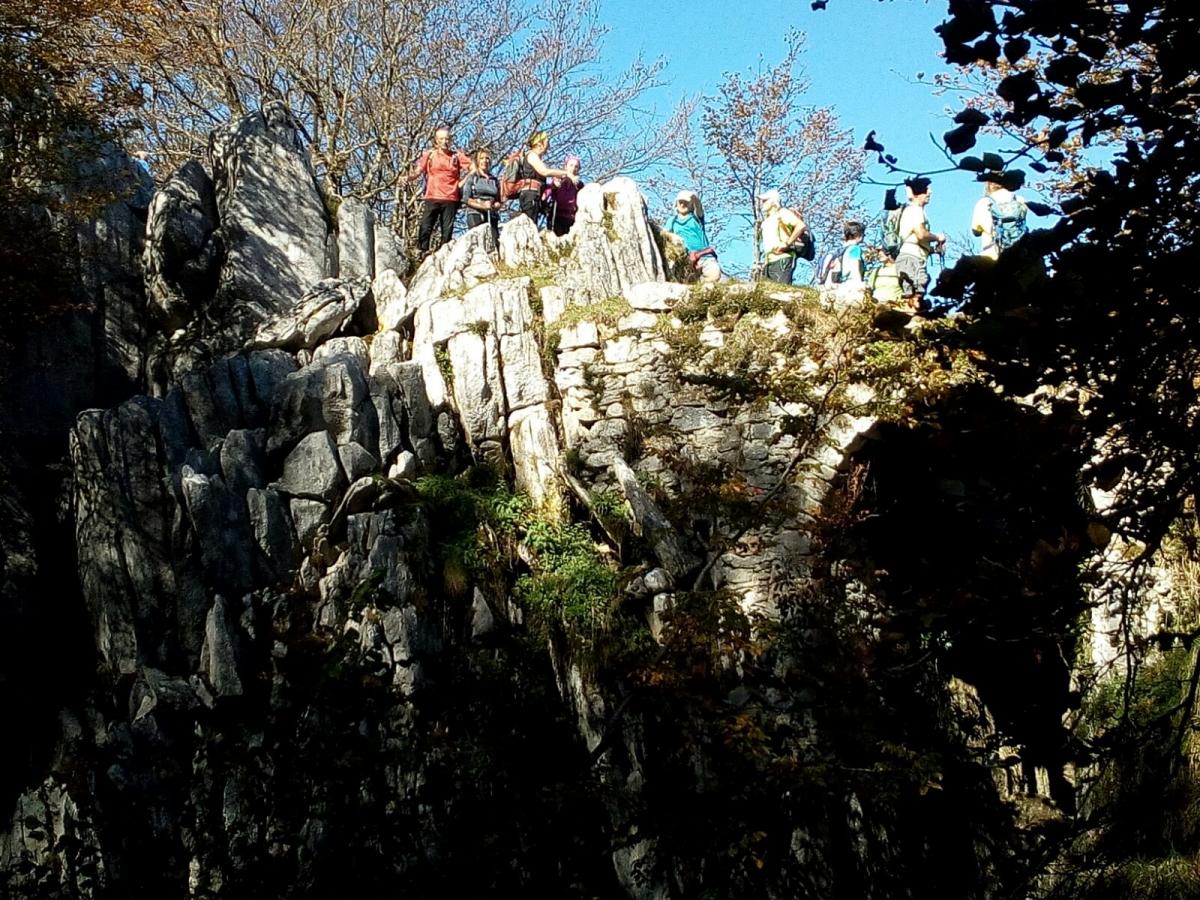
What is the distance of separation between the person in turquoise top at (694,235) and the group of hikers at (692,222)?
0.5 inches

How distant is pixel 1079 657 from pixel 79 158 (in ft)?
36.7

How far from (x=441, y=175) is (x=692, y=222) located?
3052mm

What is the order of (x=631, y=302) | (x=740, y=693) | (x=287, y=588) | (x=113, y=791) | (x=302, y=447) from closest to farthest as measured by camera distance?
(x=113, y=791) → (x=740, y=693) → (x=287, y=588) → (x=302, y=447) → (x=631, y=302)

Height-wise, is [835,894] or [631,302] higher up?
[631,302]

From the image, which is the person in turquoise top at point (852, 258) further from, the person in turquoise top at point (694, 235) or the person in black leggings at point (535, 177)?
the person in black leggings at point (535, 177)

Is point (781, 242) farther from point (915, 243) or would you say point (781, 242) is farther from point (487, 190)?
point (487, 190)

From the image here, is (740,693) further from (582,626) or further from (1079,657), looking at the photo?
(1079,657)

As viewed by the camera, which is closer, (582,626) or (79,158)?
(582,626)

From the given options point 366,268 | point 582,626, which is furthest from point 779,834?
point 366,268

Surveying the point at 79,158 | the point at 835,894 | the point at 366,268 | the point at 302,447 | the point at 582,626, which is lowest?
the point at 835,894

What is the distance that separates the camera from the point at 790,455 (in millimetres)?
10867

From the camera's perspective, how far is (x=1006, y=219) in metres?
11.6

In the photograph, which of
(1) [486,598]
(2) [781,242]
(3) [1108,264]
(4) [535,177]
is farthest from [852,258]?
(3) [1108,264]

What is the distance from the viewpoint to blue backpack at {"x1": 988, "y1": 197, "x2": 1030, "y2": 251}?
453 inches
